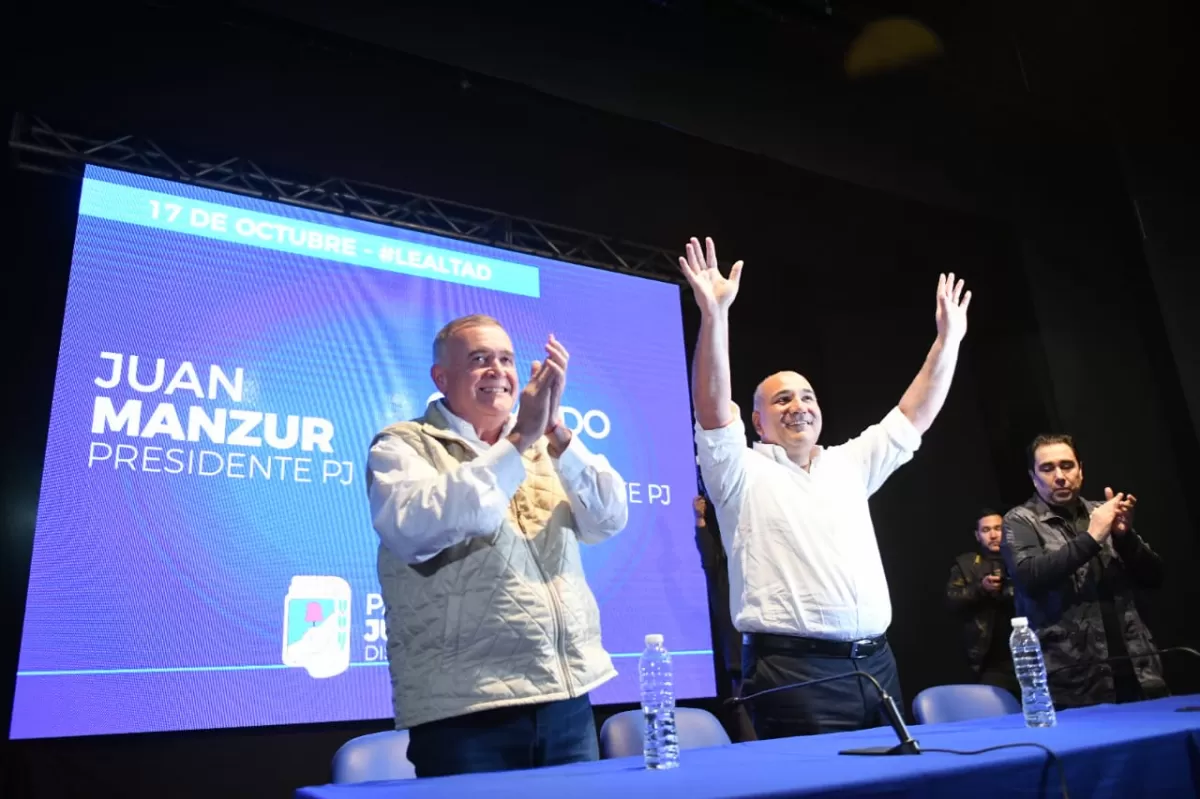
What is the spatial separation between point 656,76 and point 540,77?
22.2 inches

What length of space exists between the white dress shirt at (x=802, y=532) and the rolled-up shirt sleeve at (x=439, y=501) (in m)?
0.83

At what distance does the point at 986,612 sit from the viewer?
4039 mm

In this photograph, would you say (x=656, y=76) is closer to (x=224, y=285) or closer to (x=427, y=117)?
(x=427, y=117)

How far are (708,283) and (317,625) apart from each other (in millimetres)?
1918

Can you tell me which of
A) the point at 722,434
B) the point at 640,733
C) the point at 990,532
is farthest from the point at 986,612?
the point at 640,733

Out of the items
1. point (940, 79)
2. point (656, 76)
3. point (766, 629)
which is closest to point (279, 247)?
point (656, 76)

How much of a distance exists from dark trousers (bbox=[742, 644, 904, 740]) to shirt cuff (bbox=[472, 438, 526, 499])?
0.88 metres

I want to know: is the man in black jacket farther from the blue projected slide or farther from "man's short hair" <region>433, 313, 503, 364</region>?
"man's short hair" <region>433, 313, 503, 364</region>

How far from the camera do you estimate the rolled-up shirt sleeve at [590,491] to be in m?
1.70

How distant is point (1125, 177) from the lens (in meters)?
4.73

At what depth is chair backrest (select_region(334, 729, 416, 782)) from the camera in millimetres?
1719

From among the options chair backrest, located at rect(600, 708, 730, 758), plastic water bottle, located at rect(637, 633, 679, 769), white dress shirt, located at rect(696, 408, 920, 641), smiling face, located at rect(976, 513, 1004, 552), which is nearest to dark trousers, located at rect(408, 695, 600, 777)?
plastic water bottle, located at rect(637, 633, 679, 769)

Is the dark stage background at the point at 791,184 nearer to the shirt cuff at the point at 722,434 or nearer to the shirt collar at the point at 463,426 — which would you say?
the shirt cuff at the point at 722,434

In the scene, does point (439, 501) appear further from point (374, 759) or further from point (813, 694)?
point (813, 694)
